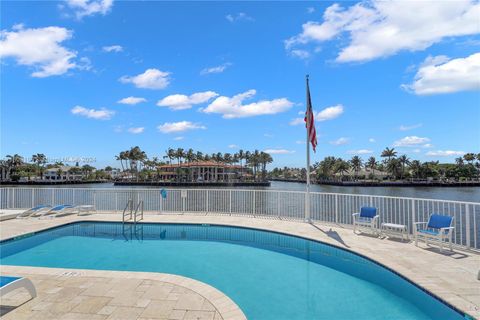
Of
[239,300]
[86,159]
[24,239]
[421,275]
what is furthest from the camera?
[86,159]

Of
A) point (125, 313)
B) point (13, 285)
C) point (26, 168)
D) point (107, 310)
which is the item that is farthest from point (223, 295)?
point (26, 168)

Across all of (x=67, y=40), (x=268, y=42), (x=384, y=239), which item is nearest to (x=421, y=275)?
(x=384, y=239)

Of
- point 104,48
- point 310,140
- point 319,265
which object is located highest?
point 104,48

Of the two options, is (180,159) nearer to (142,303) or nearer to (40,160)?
(40,160)

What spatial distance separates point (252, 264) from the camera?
20.4 feet

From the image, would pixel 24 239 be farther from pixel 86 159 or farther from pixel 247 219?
pixel 86 159

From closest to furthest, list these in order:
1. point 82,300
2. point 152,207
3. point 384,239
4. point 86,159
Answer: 1. point 82,300
2. point 384,239
3. point 152,207
4. point 86,159

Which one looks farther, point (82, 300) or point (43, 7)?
point (43, 7)

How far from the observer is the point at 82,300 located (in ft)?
12.6

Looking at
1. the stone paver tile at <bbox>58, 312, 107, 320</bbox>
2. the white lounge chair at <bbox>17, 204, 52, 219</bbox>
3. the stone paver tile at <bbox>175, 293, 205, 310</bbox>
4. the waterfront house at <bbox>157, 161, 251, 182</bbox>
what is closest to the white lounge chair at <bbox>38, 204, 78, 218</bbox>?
the white lounge chair at <bbox>17, 204, 52, 219</bbox>

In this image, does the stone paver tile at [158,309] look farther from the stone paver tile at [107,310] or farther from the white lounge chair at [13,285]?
the white lounge chair at [13,285]

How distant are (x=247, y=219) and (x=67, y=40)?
28.8 feet

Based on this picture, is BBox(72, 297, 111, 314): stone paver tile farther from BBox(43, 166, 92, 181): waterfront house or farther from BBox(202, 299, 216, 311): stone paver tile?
BBox(43, 166, 92, 181): waterfront house

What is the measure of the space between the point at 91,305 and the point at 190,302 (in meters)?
1.20
